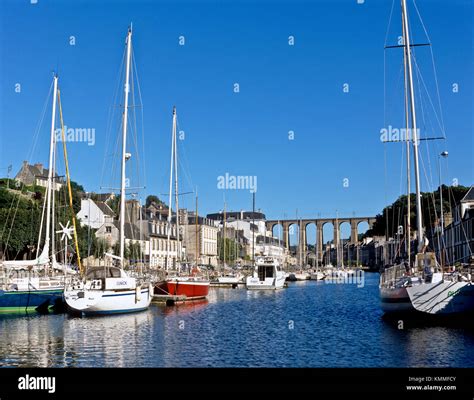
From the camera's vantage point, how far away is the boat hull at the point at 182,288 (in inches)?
2041

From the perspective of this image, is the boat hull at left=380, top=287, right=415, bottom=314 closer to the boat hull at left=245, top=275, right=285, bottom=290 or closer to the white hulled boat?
the boat hull at left=245, top=275, right=285, bottom=290

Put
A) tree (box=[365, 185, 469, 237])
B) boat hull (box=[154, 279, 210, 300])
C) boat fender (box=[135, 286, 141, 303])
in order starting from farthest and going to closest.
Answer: tree (box=[365, 185, 469, 237]), boat hull (box=[154, 279, 210, 300]), boat fender (box=[135, 286, 141, 303])

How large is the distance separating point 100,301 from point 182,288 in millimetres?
14483

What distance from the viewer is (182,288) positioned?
5281 cm

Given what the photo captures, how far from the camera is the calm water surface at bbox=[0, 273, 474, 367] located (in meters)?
23.4

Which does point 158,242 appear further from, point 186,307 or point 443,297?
point 443,297

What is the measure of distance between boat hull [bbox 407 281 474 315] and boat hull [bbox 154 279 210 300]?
2540 centimetres

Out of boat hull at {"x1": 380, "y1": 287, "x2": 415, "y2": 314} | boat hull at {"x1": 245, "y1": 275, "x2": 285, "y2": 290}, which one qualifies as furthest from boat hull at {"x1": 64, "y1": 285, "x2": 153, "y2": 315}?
boat hull at {"x1": 245, "y1": 275, "x2": 285, "y2": 290}

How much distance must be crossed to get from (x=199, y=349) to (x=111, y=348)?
13.0 feet

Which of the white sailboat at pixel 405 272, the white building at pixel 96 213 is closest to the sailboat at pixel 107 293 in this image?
the white sailboat at pixel 405 272

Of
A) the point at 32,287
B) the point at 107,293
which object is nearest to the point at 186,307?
the point at 107,293

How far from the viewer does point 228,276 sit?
9312 centimetres

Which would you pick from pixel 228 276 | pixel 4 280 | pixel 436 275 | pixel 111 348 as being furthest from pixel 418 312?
pixel 228 276
